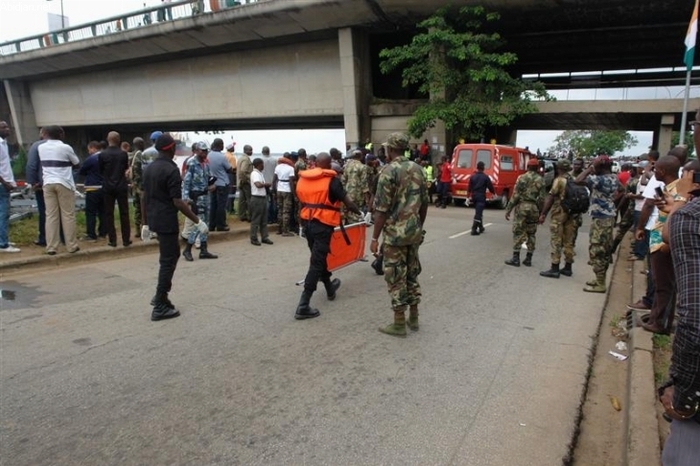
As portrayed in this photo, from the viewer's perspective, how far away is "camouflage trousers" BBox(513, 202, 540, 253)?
25.8 feet


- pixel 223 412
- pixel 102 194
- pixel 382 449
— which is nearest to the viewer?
pixel 382 449

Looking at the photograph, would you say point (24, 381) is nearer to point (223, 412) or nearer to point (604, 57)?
point (223, 412)

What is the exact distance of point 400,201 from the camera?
14.9 feet

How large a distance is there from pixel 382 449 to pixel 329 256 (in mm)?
3163

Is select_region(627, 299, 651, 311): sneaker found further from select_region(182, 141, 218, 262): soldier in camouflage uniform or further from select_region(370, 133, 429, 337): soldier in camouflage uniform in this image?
select_region(182, 141, 218, 262): soldier in camouflage uniform

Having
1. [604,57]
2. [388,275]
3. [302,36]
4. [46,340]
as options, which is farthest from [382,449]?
[604,57]

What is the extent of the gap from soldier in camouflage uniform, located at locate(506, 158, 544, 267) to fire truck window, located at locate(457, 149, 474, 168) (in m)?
8.61

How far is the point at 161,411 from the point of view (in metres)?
3.22

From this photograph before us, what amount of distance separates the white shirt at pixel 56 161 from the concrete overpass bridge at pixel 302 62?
1437 centimetres

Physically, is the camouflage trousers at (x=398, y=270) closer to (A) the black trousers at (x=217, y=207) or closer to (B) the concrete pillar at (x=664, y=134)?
(A) the black trousers at (x=217, y=207)

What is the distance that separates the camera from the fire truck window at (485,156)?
16.1 metres

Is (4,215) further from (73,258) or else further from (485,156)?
(485,156)

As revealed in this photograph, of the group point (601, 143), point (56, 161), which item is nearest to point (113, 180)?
point (56, 161)

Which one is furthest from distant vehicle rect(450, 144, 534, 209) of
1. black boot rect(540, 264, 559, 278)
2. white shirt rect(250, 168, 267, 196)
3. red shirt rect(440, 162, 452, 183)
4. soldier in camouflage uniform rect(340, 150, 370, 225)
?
white shirt rect(250, 168, 267, 196)
